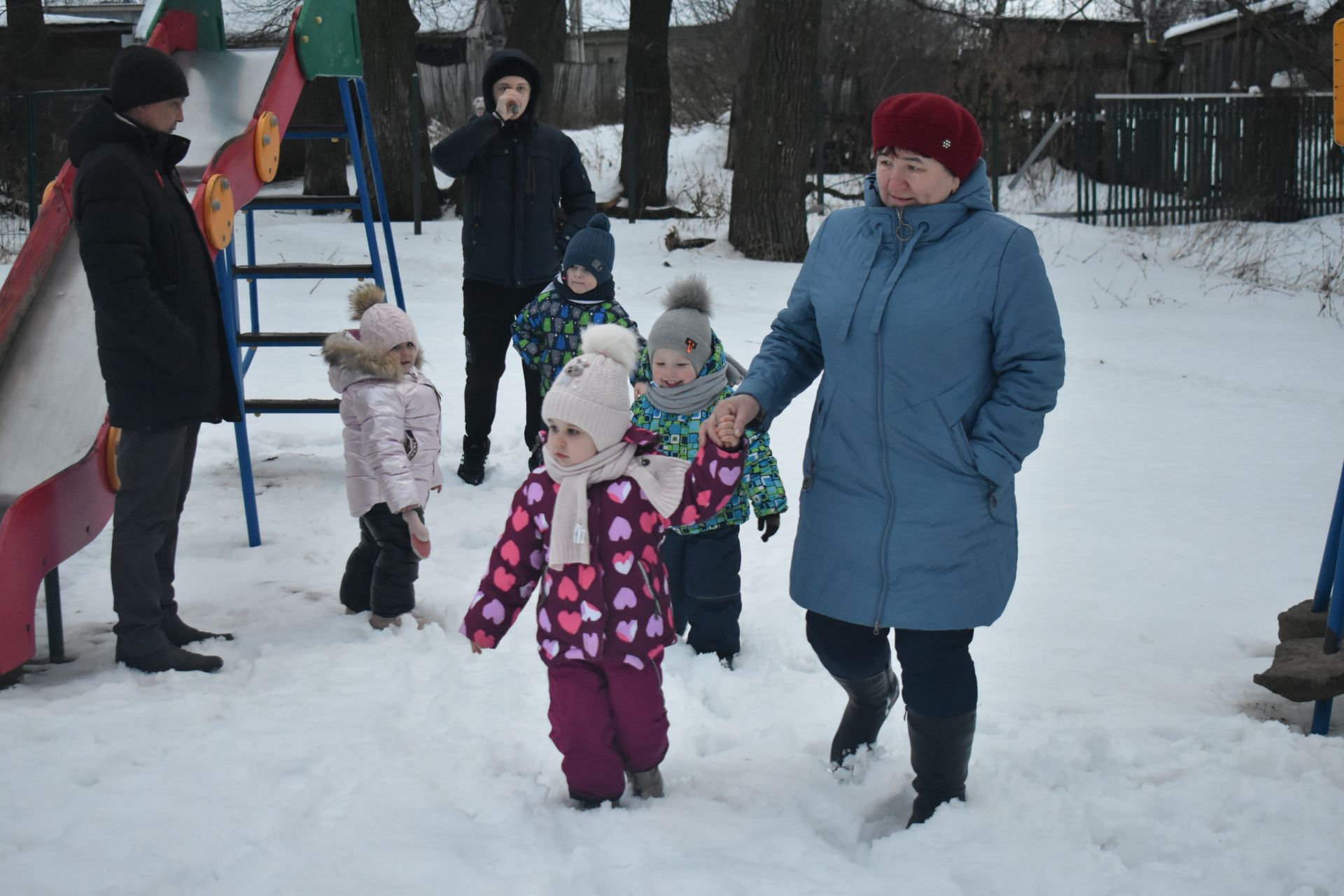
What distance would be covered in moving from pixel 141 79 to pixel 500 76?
7.28 feet

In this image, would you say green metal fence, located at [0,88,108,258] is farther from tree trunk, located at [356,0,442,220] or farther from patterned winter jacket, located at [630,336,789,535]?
patterned winter jacket, located at [630,336,789,535]

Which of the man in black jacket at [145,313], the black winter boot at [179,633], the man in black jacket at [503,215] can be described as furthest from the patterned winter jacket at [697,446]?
the man in black jacket at [503,215]

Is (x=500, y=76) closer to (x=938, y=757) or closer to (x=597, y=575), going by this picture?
(x=597, y=575)

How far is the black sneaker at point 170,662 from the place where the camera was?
3740mm

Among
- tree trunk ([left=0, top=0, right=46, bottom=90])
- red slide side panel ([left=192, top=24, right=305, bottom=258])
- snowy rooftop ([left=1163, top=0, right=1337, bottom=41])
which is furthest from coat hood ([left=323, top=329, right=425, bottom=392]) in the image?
snowy rooftop ([left=1163, top=0, right=1337, bottom=41])

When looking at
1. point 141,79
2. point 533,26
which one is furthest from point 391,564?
point 533,26

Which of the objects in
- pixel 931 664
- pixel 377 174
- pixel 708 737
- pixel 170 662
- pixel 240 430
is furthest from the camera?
pixel 377 174

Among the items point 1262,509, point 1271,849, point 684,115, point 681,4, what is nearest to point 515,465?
point 1262,509

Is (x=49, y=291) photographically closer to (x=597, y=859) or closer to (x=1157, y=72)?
(x=597, y=859)

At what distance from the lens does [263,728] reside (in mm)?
3322

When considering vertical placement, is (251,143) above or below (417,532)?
above

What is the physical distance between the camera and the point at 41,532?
12.3 ft

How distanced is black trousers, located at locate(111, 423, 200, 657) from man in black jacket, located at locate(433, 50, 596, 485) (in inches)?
81.6

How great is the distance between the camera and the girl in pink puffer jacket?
401 cm
